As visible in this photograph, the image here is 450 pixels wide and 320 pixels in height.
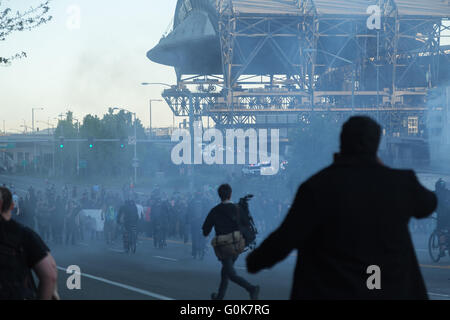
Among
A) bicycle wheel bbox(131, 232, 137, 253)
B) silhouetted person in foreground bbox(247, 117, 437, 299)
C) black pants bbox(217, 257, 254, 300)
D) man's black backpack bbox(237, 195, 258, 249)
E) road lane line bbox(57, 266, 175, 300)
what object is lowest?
bicycle wheel bbox(131, 232, 137, 253)

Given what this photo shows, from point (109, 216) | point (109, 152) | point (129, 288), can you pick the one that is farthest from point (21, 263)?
point (109, 152)

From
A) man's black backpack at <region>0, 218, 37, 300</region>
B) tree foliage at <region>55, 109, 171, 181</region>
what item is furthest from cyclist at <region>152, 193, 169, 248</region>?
tree foliage at <region>55, 109, 171, 181</region>

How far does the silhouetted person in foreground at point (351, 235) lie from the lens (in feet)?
11.8

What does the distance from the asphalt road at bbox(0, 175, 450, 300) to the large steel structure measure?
157 ft

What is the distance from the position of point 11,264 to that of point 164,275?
950 cm

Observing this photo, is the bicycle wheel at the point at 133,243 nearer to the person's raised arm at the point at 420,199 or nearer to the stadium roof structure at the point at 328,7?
the person's raised arm at the point at 420,199

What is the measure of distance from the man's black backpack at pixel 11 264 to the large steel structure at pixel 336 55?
6129 centimetres

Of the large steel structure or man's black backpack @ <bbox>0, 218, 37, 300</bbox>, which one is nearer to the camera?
man's black backpack @ <bbox>0, 218, 37, 300</bbox>

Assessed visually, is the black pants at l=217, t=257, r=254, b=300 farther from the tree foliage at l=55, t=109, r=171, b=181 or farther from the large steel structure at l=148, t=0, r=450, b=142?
the tree foliage at l=55, t=109, r=171, b=181

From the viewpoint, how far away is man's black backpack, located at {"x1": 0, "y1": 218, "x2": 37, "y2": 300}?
4.74 m

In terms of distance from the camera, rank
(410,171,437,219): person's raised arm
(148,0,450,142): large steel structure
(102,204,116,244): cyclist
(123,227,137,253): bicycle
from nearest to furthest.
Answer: (410,171,437,219): person's raised arm < (123,227,137,253): bicycle < (102,204,116,244): cyclist < (148,0,450,142): large steel structure

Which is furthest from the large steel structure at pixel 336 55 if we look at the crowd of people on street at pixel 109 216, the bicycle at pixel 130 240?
the bicycle at pixel 130 240

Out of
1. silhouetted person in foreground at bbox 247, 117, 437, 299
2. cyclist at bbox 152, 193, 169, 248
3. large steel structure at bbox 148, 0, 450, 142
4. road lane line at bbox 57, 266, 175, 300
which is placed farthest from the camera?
Answer: large steel structure at bbox 148, 0, 450, 142
